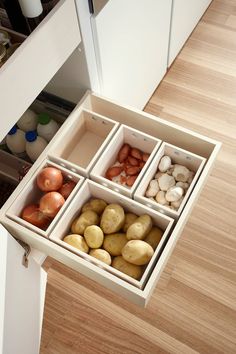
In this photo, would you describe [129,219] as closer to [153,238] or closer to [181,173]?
[153,238]

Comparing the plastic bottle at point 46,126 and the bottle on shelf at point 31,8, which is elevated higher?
the bottle on shelf at point 31,8

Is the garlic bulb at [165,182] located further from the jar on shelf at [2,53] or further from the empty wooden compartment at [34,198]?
the jar on shelf at [2,53]

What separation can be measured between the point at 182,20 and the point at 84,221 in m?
0.93

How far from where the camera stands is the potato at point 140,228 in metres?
0.97

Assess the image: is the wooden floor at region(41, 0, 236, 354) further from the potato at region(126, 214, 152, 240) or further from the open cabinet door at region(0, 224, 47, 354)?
the potato at region(126, 214, 152, 240)

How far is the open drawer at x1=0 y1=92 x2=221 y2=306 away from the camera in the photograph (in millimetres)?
861

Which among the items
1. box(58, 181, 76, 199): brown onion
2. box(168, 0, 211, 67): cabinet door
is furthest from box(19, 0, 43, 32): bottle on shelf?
box(168, 0, 211, 67): cabinet door

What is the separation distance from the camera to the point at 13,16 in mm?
837

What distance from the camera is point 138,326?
118 centimetres

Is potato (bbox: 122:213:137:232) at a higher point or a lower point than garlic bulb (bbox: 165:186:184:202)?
lower

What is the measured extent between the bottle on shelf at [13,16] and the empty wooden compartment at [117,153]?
36 cm

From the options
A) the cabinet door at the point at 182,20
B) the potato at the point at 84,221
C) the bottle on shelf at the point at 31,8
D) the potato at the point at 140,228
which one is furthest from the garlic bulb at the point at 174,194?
the cabinet door at the point at 182,20

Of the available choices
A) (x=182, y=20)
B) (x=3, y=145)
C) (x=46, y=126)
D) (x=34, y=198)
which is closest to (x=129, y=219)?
(x=34, y=198)

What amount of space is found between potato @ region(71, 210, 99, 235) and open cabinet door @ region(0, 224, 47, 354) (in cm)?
15
